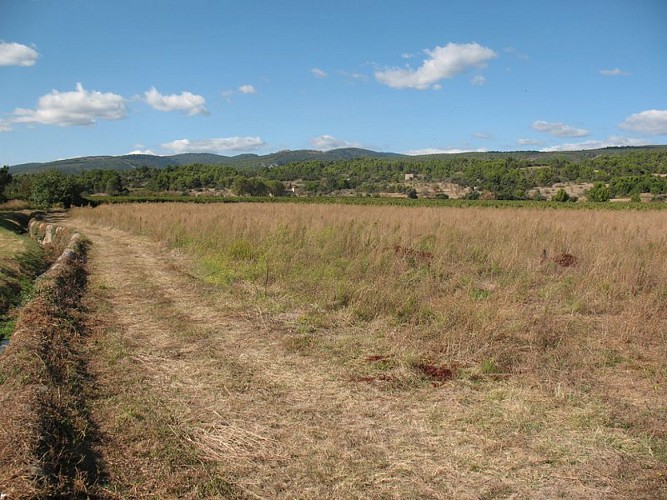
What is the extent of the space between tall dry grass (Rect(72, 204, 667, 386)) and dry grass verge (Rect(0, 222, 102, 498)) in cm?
237

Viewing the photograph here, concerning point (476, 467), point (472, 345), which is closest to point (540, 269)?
point (472, 345)

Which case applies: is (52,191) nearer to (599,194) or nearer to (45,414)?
(45,414)

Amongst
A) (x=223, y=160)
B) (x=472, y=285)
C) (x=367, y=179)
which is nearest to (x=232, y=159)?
(x=223, y=160)

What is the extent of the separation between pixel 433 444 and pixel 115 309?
17.9 feet

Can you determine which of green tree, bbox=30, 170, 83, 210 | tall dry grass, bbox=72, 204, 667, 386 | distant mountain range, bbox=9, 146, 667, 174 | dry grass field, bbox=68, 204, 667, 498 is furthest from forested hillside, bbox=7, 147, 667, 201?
dry grass field, bbox=68, 204, 667, 498

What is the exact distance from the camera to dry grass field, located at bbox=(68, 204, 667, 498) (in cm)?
281

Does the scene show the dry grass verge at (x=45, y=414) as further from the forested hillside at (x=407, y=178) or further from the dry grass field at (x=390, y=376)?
the forested hillside at (x=407, y=178)

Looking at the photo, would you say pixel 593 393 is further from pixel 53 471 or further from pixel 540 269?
pixel 540 269

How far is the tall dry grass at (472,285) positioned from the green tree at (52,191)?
35985mm

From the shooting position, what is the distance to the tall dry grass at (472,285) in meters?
4.77

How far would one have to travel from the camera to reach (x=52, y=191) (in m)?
42.5

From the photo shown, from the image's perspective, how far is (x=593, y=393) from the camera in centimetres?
384

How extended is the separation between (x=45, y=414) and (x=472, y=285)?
19.3 ft

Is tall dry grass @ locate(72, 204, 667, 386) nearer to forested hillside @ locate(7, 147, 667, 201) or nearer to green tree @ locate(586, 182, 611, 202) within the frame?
green tree @ locate(586, 182, 611, 202)
